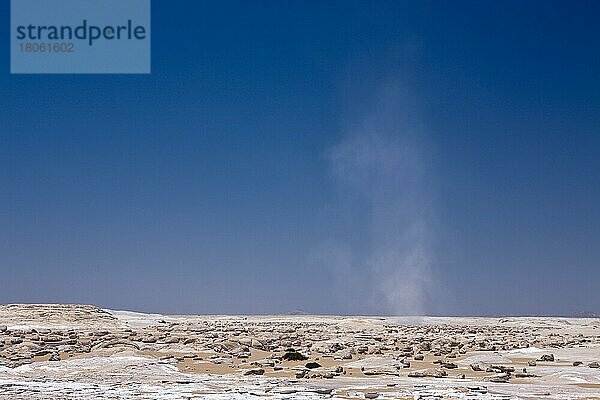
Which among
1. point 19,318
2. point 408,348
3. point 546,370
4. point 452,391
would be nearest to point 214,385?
point 452,391

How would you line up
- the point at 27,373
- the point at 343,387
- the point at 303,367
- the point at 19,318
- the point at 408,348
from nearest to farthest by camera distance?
the point at 343,387 < the point at 27,373 < the point at 303,367 < the point at 408,348 < the point at 19,318

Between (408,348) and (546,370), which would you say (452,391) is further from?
(408,348)

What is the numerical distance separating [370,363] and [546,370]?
5.82m

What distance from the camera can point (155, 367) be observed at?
23172 millimetres

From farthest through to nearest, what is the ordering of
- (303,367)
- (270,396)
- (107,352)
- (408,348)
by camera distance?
(408,348)
(107,352)
(303,367)
(270,396)

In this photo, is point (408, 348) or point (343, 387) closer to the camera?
point (343, 387)

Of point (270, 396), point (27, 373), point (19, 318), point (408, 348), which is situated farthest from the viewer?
point (19, 318)

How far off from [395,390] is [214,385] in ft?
15.7

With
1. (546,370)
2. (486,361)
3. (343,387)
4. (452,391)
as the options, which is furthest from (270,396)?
(486,361)

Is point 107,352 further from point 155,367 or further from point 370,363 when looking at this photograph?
point 370,363

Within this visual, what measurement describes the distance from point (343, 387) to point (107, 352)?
11660mm

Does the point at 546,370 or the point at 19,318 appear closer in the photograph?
the point at 546,370

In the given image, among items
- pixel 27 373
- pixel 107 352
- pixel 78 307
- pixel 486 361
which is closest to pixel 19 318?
pixel 78 307

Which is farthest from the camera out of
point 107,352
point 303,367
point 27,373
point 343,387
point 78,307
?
point 78,307
